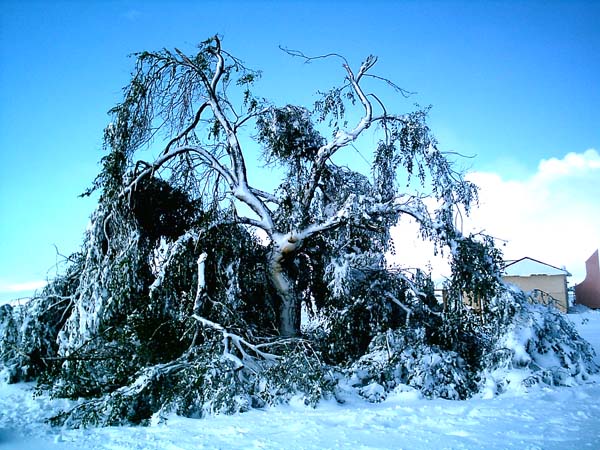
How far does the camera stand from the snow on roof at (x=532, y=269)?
19.0 meters

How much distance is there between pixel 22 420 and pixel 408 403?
11.7 feet

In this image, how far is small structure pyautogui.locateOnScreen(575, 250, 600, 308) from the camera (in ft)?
69.2

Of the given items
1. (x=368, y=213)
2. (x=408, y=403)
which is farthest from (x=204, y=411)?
(x=368, y=213)

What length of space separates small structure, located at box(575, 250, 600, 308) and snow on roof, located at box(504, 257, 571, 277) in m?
2.26

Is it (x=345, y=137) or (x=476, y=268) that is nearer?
(x=476, y=268)

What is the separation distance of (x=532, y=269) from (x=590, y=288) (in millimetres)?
4895

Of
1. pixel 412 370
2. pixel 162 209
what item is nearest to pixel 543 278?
Answer: pixel 412 370

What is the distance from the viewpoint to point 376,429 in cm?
334

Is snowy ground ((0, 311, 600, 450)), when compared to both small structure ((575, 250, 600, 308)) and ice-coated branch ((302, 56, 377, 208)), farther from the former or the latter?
small structure ((575, 250, 600, 308))

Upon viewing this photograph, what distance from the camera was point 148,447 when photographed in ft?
9.91

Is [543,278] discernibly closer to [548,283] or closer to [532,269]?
[548,283]

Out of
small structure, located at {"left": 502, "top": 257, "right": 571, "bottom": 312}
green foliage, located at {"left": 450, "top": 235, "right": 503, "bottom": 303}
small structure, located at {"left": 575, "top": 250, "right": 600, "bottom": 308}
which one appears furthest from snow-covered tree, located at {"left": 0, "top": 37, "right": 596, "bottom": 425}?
small structure, located at {"left": 575, "top": 250, "right": 600, "bottom": 308}

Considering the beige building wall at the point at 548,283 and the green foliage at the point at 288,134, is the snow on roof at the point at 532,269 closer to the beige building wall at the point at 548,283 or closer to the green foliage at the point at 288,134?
the beige building wall at the point at 548,283

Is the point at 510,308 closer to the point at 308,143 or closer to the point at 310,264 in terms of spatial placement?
the point at 310,264
